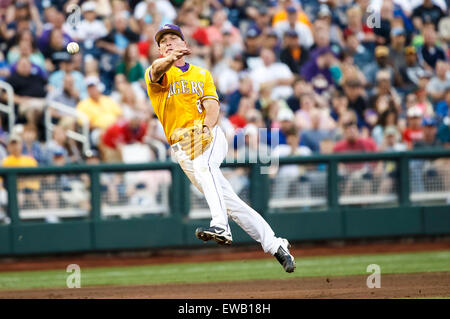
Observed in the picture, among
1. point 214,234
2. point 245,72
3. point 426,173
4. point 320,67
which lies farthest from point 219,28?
point 214,234

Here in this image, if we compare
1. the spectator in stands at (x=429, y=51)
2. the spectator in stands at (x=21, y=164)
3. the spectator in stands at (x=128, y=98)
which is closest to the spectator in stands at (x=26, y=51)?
the spectator in stands at (x=128, y=98)

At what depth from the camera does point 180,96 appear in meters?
7.68

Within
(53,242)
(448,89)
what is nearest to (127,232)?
(53,242)

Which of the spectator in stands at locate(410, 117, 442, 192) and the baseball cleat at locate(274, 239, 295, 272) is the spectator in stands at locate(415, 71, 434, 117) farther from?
the baseball cleat at locate(274, 239, 295, 272)

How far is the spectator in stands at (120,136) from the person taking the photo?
1298 centimetres

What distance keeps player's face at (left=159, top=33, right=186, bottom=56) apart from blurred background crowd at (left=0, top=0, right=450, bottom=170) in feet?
17.3

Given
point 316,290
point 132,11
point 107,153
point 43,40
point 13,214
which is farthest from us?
point 132,11

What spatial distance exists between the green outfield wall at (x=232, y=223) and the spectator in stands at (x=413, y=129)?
662 mm

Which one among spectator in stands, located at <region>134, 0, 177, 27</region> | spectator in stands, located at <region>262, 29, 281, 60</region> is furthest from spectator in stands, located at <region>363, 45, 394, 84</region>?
spectator in stands, located at <region>134, 0, 177, 27</region>

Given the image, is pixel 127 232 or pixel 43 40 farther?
pixel 43 40

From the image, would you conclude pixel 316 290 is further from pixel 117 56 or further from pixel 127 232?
pixel 117 56

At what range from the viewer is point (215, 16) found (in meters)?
15.3

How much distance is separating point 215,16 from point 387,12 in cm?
313

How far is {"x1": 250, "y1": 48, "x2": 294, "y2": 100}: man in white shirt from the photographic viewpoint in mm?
14406
